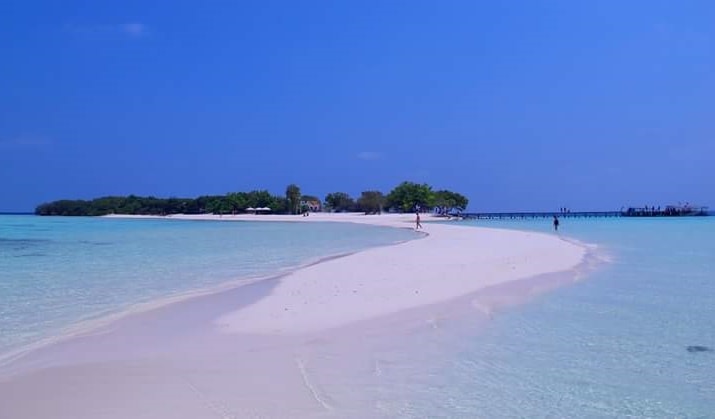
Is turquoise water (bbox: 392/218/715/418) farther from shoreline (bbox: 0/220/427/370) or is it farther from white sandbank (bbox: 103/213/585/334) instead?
shoreline (bbox: 0/220/427/370)

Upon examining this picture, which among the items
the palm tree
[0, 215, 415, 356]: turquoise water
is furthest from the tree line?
[0, 215, 415, 356]: turquoise water

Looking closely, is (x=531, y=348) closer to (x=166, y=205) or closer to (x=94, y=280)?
(x=94, y=280)

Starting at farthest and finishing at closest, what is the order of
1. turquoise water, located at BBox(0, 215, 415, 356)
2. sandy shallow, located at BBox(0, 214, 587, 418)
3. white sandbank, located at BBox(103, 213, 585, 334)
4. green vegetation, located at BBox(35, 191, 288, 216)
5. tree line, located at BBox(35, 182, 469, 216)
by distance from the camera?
green vegetation, located at BBox(35, 191, 288, 216) < tree line, located at BBox(35, 182, 469, 216) < turquoise water, located at BBox(0, 215, 415, 356) < white sandbank, located at BBox(103, 213, 585, 334) < sandy shallow, located at BBox(0, 214, 587, 418)

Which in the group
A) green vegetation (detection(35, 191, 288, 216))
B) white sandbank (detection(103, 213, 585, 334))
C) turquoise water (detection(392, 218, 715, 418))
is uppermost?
green vegetation (detection(35, 191, 288, 216))

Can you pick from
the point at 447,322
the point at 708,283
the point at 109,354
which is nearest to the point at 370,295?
the point at 447,322

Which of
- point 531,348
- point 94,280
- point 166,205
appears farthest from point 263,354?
point 166,205

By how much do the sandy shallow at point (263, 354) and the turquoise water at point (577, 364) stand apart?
0.35 metres

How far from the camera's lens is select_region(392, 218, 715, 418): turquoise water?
17.3 feet

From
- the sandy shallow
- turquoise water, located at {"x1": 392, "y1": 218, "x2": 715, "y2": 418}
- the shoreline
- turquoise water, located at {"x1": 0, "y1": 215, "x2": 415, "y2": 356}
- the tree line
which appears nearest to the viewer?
→ the sandy shallow

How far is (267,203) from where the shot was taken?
130 metres

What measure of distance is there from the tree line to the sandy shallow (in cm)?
8485

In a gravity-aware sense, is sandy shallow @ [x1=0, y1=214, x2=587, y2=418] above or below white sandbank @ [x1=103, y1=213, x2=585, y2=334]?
below

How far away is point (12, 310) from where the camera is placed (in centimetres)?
1051

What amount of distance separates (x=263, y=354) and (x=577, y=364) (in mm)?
3579
